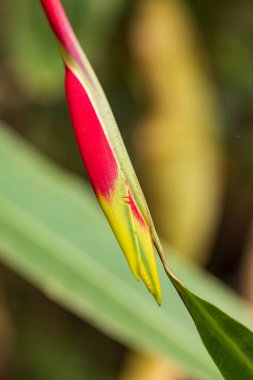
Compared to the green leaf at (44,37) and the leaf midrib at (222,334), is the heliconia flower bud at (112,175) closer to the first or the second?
the leaf midrib at (222,334)

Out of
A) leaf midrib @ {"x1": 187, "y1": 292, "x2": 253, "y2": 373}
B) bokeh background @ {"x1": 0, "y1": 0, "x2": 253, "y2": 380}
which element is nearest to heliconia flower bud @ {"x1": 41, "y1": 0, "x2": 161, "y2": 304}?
leaf midrib @ {"x1": 187, "y1": 292, "x2": 253, "y2": 373}

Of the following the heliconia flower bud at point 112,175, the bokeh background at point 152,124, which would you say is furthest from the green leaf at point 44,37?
the heliconia flower bud at point 112,175

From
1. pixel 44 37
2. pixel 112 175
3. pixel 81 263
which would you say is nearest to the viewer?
pixel 112 175

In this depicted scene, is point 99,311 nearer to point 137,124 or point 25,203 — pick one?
point 25,203

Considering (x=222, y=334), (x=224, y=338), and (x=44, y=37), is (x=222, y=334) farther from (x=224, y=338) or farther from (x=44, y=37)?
(x=44, y=37)

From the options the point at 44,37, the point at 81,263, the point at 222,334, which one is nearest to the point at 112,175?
the point at 222,334

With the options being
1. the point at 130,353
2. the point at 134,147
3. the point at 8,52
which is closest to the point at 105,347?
the point at 130,353

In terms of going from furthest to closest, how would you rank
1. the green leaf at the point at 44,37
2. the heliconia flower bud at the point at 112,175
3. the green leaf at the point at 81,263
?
the green leaf at the point at 44,37
the green leaf at the point at 81,263
the heliconia flower bud at the point at 112,175
